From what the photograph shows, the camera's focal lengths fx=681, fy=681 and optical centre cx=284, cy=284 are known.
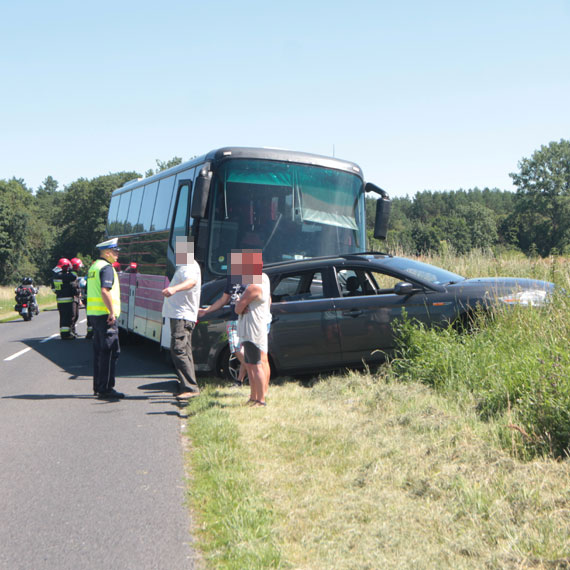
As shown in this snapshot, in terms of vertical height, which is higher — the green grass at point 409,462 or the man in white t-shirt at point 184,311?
the man in white t-shirt at point 184,311

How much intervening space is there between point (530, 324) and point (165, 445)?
4438 mm

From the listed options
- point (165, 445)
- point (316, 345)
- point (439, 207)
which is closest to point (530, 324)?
point (316, 345)

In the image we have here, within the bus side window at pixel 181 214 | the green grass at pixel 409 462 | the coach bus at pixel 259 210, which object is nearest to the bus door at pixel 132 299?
the coach bus at pixel 259 210

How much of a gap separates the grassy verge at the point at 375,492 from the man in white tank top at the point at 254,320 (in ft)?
2.11

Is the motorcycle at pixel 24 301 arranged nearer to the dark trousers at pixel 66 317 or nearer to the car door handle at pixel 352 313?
the dark trousers at pixel 66 317

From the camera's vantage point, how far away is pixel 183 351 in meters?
8.48

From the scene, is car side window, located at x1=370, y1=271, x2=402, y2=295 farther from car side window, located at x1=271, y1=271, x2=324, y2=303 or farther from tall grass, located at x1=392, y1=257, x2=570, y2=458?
car side window, located at x1=271, y1=271, x2=324, y2=303

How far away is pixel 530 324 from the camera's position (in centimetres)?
800

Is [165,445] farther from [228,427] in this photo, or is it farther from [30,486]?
[30,486]

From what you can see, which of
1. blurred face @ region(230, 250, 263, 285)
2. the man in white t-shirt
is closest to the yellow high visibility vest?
the man in white t-shirt

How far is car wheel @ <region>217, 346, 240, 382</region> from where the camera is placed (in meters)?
9.50

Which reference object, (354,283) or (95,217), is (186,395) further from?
(95,217)

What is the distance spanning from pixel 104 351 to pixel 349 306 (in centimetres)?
327

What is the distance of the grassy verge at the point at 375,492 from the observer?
3602 millimetres
